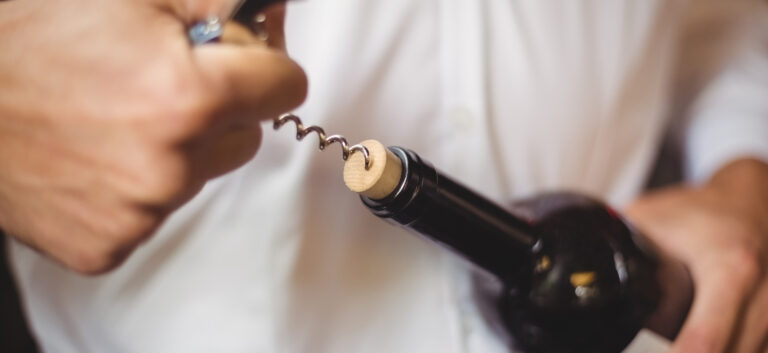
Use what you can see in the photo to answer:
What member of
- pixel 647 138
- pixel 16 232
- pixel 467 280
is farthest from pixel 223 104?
pixel 647 138

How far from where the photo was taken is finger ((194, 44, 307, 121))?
10.5 inches

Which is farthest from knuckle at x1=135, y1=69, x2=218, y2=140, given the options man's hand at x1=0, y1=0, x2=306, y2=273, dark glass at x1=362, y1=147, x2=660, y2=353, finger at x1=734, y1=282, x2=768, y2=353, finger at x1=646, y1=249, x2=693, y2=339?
finger at x1=734, y1=282, x2=768, y2=353

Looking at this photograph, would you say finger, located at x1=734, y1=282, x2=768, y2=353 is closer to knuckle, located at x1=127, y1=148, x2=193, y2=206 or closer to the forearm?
the forearm

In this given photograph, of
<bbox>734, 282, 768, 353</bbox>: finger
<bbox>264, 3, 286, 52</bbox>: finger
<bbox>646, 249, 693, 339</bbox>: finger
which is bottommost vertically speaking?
<bbox>734, 282, 768, 353</bbox>: finger

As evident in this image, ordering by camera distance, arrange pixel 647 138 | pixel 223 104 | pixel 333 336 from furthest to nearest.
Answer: pixel 647 138, pixel 333 336, pixel 223 104

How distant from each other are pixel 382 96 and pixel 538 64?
6.6 inches

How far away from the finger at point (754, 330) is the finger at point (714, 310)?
0.04ft

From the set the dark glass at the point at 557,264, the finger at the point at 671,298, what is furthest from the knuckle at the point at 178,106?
the finger at the point at 671,298

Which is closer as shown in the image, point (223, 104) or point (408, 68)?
point (223, 104)

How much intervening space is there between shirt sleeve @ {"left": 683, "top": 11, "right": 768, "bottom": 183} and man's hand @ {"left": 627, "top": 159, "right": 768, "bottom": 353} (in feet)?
0.15

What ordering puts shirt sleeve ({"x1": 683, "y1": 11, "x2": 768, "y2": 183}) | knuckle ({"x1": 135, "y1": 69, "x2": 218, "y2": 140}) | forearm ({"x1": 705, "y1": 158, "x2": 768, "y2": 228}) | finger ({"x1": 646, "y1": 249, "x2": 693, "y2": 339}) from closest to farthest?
knuckle ({"x1": 135, "y1": 69, "x2": 218, "y2": 140})
finger ({"x1": 646, "y1": 249, "x2": 693, "y2": 339})
forearm ({"x1": 705, "y1": 158, "x2": 768, "y2": 228})
shirt sleeve ({"x1": 683, "y1": 11, "x2": 768, "y2": 183})

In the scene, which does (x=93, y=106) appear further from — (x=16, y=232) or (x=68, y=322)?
(x=68, y=322)

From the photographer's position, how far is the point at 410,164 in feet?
1.01

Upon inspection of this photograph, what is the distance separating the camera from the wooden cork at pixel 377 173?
0.30 metres
